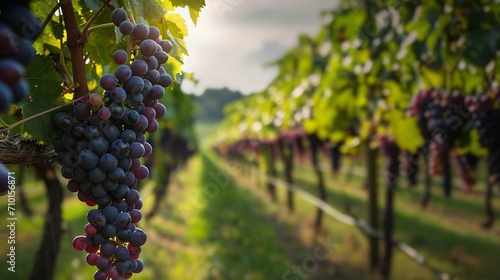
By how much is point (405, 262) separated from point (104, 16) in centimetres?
761

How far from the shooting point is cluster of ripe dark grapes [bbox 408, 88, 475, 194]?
11.5ft

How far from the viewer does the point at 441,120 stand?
3500mm

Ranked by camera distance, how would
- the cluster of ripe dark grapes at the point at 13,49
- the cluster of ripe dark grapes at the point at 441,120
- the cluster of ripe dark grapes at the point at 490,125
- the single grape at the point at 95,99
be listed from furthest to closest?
the cluster of ripe dark grapes at the point at 441,120, the cluster of ripe dark grapes at the point at 490,125, the single grape at the point at 95,99, the cluster of ripe dark grapes at the point at 13,49

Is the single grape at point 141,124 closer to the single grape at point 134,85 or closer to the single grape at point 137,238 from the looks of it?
the single grape at point 134,85

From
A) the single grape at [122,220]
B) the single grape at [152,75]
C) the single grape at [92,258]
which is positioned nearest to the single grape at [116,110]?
the single grape at [152,75]

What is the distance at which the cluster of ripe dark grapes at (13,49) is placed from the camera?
0.64 m

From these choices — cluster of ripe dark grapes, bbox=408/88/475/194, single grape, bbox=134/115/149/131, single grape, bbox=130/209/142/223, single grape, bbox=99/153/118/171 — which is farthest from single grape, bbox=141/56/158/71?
cluster of ripe dark grapes, bbox=408/88/475/194

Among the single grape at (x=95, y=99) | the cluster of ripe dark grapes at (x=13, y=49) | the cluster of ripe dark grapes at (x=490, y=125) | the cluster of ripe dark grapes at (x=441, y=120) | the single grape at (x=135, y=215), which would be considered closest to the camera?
the cluster of ripe dark grapes at (x=13, y=49)

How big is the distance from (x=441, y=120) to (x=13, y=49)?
3300 mm

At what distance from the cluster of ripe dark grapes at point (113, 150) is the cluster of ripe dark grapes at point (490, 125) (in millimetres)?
2574

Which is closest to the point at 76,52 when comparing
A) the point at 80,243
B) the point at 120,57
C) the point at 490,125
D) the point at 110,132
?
the point at 120,57

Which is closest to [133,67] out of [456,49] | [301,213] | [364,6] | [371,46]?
[456,49]

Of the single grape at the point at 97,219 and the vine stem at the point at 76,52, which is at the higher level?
the vine stem at the point at 76,52

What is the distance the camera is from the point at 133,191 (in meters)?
1.13
